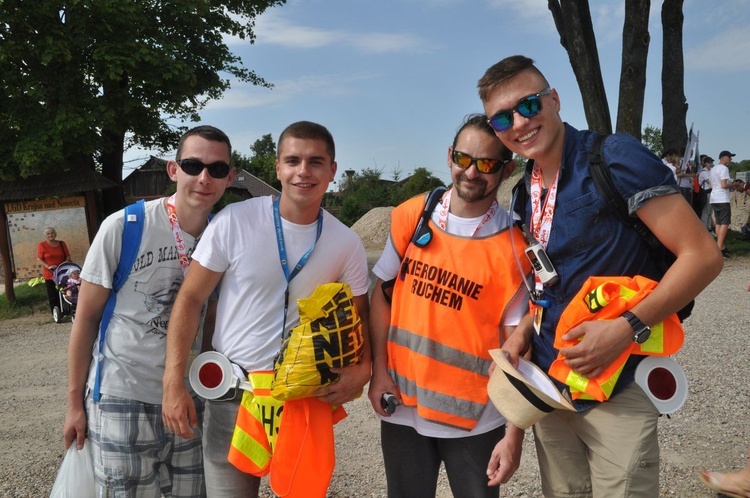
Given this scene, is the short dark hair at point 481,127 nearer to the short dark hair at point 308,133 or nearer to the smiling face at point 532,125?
the smiling face at point 532,125

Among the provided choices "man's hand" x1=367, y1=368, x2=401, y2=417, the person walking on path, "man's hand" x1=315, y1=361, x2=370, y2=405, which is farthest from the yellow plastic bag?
the person walking on path

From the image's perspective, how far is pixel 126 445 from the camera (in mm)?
2627

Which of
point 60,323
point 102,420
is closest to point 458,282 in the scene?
point 102,420

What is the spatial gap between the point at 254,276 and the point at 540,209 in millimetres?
1306

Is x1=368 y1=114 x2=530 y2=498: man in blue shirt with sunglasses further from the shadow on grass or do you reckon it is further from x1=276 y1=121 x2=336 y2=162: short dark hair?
the shadow on grass

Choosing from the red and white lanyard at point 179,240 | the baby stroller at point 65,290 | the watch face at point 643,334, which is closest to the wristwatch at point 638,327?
the watch face at point 643,334

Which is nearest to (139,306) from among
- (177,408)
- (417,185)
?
(177,408)

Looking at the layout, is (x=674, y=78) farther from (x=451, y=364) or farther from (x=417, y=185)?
(x=417, y=185)

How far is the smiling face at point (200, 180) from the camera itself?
109 inches

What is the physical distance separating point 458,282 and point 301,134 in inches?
39.8

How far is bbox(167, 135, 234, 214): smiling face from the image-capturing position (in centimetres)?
276

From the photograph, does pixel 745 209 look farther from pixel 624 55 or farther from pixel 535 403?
pixel 535 403

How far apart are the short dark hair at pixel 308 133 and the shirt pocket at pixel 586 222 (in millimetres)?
1128

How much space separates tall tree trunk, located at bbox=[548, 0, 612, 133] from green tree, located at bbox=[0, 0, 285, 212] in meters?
9.76
